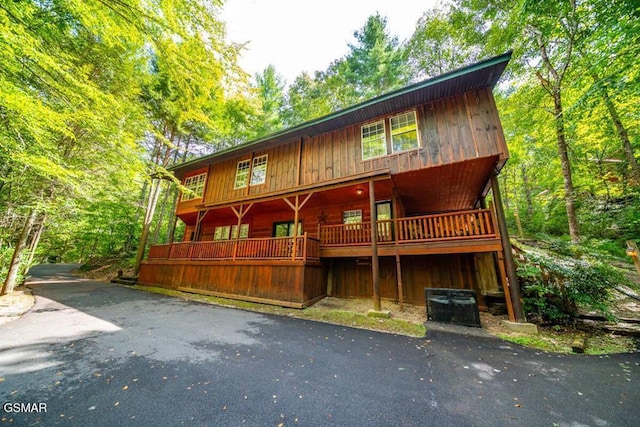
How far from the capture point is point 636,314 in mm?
5789

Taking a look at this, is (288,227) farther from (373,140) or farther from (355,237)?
(373,140)

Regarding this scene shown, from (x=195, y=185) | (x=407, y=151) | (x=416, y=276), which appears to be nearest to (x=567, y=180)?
(x=407, y=151)

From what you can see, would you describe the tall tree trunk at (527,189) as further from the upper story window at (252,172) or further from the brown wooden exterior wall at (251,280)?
the upper story window at (252,172)

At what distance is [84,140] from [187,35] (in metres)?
7.24

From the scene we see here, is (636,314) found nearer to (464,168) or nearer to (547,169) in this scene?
(464,168)

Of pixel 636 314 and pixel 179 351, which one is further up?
pixel 636 314

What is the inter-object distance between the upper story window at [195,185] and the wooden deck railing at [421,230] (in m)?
8.88

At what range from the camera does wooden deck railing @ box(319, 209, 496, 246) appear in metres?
6.99

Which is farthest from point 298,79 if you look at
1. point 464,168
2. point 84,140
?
point 464,168

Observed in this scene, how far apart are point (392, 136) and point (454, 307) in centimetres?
622

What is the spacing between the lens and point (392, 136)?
28.7ft

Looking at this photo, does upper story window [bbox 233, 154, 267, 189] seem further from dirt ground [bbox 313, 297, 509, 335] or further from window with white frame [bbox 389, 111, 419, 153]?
dirt ground [bbox 313, 297, 509, 335]

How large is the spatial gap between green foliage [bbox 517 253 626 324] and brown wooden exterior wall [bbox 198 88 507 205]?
11.2ft

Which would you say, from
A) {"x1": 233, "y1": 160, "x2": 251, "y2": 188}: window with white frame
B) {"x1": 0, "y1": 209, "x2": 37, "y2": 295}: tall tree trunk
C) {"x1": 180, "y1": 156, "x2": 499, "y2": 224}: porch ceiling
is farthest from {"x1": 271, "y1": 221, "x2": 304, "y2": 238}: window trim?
{"x1": 0, "y1": 209, "x2": 37, "y2": 295}: tall tree trunk
